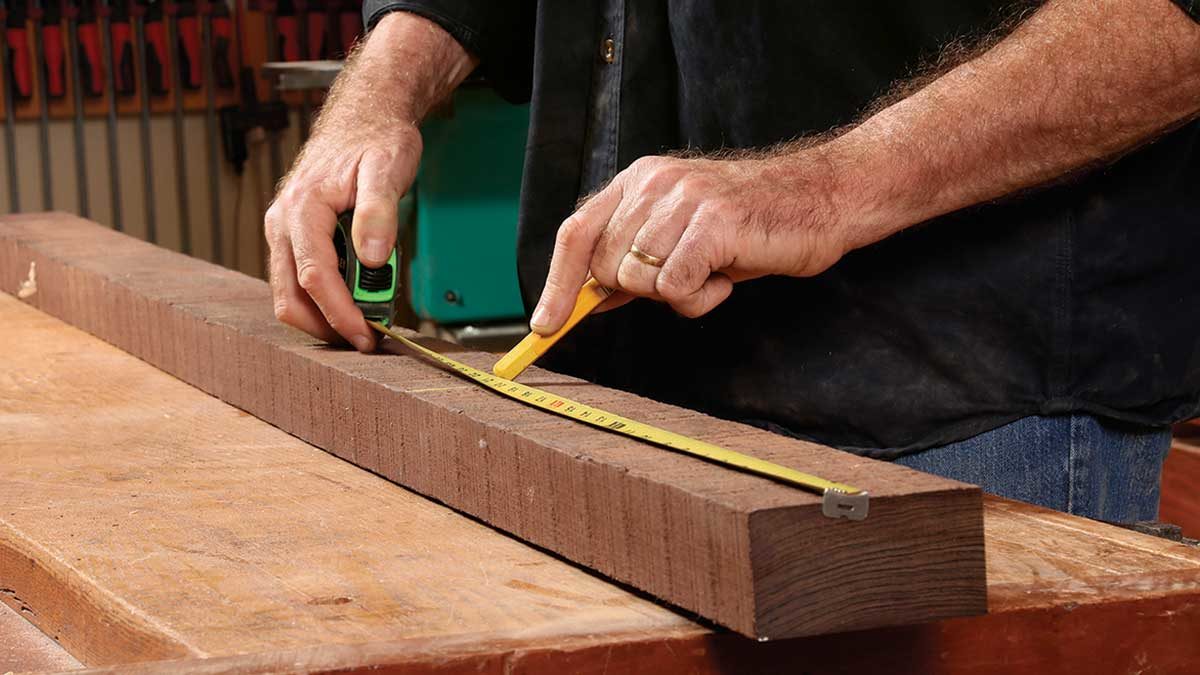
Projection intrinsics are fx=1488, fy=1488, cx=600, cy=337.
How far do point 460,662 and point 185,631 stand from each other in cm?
17

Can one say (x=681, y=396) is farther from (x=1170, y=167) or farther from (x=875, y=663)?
(x=875, y=663)

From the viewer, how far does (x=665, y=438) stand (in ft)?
3.22

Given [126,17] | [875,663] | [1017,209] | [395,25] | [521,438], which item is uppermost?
[126,17]

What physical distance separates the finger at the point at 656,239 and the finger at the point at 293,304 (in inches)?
15.0

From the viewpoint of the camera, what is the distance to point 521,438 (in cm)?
101

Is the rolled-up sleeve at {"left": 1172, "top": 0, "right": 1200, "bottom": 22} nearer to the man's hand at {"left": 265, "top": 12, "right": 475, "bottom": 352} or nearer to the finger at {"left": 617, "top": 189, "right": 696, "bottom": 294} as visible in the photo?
the finger at {"left": 617, "top": 189, "right": 696, "bottom": 294}

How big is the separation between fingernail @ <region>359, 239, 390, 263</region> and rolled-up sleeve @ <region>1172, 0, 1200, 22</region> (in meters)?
0.72

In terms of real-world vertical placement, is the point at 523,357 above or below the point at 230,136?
below

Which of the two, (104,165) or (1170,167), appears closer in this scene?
(1170,167)

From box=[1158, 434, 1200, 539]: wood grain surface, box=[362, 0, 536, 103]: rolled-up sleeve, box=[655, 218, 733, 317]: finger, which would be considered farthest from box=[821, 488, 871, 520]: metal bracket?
box=[1158, 434, 1200, 539]: wood grain surface

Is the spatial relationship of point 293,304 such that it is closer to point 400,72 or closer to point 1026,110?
point 400,72

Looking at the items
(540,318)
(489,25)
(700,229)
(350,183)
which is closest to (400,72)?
(489,25)

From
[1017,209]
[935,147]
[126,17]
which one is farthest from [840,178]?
[126,17]

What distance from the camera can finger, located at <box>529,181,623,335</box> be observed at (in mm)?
1150
